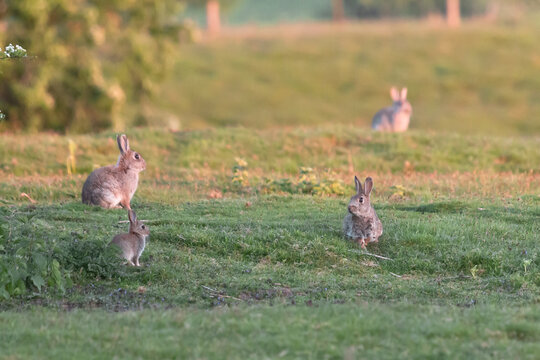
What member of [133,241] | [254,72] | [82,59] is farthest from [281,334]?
[254,72]

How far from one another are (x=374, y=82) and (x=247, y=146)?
21813mm

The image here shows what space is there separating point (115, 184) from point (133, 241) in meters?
3.44

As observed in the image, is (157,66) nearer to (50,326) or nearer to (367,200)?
(367,200)

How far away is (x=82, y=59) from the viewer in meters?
27.3

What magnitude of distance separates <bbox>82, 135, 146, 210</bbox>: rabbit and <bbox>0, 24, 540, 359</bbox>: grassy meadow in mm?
280

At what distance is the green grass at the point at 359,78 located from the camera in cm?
3572

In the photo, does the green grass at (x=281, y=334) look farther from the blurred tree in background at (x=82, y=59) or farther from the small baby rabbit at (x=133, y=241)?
the blurred tree in background at (x=82, y=59)

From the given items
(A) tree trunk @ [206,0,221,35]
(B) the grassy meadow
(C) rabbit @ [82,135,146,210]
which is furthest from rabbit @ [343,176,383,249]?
(A) tree trunk @ [206,0,221,35]

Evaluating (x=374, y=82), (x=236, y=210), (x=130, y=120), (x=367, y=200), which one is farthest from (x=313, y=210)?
(x=374, y=82)

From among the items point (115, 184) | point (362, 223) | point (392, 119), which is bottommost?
point (362, 223)

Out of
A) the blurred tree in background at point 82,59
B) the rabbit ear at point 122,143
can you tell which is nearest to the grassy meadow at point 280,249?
the rabbit ear at point 122,143

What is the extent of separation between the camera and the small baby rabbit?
31.7 feet

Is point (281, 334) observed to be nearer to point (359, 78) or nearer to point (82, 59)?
point (82, 59)

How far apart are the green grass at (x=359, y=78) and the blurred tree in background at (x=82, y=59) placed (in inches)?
136
